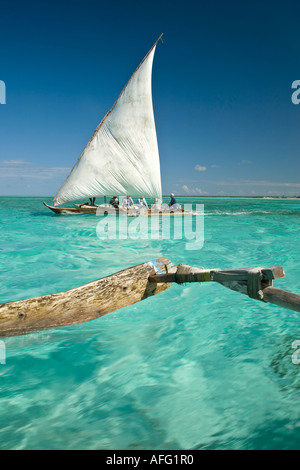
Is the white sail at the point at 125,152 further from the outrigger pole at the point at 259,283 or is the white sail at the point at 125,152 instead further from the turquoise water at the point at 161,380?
the outrigger pole at the point at 259,283

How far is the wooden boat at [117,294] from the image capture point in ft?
10.5

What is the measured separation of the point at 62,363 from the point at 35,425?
104cm

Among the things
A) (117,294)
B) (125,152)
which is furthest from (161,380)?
(125,152)

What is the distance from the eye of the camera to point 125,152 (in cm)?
2359

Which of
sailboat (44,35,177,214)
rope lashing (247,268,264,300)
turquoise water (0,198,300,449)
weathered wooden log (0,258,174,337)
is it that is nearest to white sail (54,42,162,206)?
sailboat (44,35,177,214)

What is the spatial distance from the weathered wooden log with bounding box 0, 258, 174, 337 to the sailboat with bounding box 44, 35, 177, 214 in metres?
19.9

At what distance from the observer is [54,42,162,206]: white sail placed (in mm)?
22781

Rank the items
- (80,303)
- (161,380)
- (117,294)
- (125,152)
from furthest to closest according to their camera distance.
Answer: (125,152)
(117,294)
(80,303)
(161,380)

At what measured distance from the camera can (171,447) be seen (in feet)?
8.68

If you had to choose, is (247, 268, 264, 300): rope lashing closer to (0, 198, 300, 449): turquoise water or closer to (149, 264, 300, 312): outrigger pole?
(149, 264, 300, 312): outrigger pole

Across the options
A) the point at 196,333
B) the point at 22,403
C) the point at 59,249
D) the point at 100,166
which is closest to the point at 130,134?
the point at 100,166

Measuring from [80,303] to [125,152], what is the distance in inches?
825

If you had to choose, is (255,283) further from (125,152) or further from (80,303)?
(125,152)
